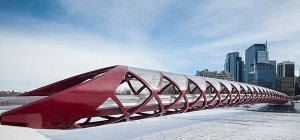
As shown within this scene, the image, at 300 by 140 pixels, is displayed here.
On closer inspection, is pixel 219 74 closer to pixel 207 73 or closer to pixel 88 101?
pixel 207 73

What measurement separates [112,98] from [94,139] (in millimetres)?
Answer: 3661

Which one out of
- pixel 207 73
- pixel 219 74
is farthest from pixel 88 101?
pixel 207 73

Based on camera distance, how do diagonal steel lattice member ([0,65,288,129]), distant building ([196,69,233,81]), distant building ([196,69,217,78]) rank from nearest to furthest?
diagonal steel lattice member ([0,65,288,129]), distant building ([196,69,233,81]), distant building ([196,69,217,78])

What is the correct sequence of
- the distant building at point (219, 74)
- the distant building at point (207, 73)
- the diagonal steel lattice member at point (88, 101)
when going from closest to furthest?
the diagonal steel lattice member at point (88, 101) → the distant building at point (219, 74) → the distant building at point (207, 73)

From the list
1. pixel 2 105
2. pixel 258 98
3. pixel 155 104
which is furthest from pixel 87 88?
pixel 258 98

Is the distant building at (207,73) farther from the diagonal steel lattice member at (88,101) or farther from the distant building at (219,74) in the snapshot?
the diagonal steel lattice member at (88,101)

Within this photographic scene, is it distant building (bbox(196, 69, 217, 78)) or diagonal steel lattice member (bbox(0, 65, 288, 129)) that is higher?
distant building (bbox(196, 69, 217, 78))

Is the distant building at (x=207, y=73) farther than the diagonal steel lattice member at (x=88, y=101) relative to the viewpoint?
Yes

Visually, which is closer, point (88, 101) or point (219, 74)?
point (88, 101)

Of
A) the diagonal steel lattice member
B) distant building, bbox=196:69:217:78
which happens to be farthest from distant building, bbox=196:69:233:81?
the diagonal steel lattice member

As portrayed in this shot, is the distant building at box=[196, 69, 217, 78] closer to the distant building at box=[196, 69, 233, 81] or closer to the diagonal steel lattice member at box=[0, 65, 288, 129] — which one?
the distant building at box=[196, 69, 233, 81]

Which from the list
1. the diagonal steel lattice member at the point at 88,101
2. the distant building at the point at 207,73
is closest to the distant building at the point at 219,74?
the distant building at the point at 207,73

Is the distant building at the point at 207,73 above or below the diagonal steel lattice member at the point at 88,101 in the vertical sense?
above

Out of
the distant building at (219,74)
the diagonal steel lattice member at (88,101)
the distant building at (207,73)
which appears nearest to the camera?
the diagonal steel lattice member at (88,101)
